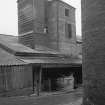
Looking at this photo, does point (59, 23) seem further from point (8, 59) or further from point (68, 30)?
point (8, 59)

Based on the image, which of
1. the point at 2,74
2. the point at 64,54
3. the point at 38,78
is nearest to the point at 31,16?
the point at 64,54

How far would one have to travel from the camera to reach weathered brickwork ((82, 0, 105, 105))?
31.5 feet

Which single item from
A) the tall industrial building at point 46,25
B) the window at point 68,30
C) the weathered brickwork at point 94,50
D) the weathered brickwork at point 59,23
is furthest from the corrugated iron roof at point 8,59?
the window at point 68,30

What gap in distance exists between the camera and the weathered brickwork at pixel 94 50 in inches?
378

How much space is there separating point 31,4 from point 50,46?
5.41m

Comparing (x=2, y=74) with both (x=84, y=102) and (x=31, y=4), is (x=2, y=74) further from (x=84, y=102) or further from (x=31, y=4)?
(x=31, y=4)

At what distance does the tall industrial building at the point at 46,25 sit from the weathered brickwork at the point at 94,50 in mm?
11327

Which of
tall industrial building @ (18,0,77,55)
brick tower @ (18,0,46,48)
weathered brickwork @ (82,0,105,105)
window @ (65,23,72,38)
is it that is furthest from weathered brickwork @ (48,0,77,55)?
weathered brickwork @ (82,0,105,105)

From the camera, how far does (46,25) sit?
2369 cm

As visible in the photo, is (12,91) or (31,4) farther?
(31,4)

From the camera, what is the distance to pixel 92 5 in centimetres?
1015

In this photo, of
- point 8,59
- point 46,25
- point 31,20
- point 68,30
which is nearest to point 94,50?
point 8,59

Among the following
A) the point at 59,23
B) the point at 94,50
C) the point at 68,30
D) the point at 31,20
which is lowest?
the point at 94,50

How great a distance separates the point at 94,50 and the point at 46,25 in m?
14.3
